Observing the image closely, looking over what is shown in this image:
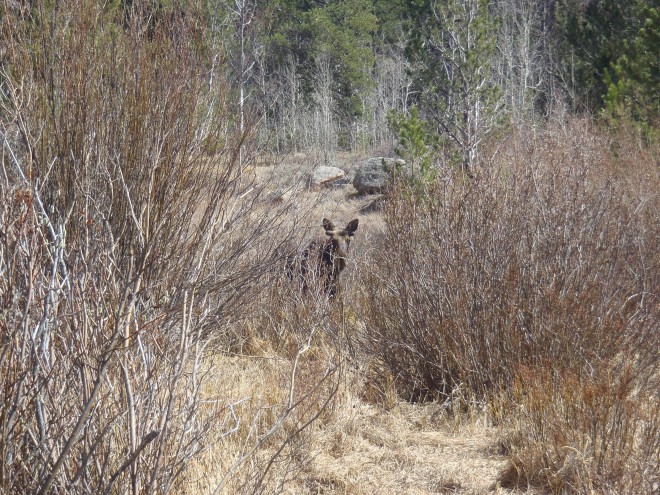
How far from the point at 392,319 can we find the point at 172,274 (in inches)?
63.9

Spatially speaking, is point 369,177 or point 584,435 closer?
point 584,435

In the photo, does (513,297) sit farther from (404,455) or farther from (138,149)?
(138,149)

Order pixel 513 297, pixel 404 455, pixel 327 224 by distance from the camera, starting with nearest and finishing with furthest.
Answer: pixel 404 455 → pixel 513 297 → pixel 327 224

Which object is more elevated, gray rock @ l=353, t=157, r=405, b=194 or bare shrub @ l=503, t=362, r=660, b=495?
gray rock @ l=353, t=157, r=405, b=194

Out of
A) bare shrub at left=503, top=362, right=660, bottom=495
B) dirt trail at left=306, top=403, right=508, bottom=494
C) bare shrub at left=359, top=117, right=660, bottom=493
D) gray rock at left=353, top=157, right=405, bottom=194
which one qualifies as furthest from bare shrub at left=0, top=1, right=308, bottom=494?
gray rock at left=353, top=157, right=405, bottom=194

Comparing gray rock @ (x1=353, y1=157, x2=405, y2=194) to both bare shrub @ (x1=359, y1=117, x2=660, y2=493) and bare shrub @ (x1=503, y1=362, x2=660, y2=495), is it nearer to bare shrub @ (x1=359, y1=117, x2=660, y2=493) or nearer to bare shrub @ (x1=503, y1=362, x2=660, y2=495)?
bare shrub @ (x1=359, y1=117, x2=660, y2=493)

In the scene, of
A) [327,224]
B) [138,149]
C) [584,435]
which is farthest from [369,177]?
[584,435]

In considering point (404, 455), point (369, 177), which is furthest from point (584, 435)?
point (369, 177)

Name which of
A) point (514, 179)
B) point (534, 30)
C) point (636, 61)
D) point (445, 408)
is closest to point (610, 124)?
point (636, 61)

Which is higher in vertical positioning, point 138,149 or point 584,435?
point 138,149

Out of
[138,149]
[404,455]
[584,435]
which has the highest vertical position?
[138,149]

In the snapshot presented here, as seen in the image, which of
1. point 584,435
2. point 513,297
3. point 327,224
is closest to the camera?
point 584,435

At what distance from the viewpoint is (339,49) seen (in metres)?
28.1

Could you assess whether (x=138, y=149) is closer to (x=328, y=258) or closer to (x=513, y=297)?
(x=513, y=297)
